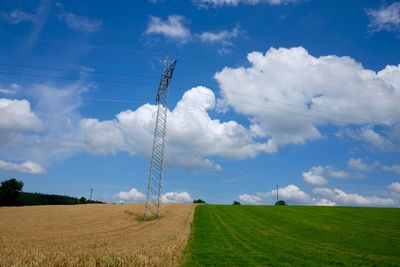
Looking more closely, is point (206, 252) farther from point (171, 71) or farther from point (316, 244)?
point (171, 71)

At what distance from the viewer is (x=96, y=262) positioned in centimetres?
1617

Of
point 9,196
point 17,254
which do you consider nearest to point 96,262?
point 17,254

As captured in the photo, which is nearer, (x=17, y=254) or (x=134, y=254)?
(x=17, y=254)

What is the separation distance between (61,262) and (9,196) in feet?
331

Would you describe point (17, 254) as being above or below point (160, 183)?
below

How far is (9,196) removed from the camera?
104 metres

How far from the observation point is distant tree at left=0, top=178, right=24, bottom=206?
4058 inches

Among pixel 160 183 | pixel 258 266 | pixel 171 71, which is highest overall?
pixel 171 71

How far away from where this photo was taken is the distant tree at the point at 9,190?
103 metres

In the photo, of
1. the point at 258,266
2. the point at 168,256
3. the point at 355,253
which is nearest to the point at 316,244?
the point at 355,253

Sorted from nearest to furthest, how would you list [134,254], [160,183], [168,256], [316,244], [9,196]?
[134,254] < [168,256] < [316,244] < [160,183] < [9,196]

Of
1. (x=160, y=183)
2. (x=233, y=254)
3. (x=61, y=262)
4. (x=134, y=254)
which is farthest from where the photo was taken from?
(x=160, y=183)

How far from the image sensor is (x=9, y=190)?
103 metres

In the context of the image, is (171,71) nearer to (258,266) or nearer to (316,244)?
(316,244)
